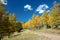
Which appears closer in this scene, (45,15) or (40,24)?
(45,15)

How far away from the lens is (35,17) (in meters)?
94.9

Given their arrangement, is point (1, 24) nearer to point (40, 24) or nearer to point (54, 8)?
point (54, 8)

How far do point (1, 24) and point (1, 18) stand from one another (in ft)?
3.70

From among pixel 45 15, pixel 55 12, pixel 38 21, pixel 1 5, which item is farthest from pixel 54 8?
pixel 38 21

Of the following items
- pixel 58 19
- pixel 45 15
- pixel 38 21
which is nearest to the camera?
pixel 58 19

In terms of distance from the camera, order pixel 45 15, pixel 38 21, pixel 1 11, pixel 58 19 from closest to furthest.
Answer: pixel 1 11 → pixel 58 19 → pixel 45 15 → pixel 38 21

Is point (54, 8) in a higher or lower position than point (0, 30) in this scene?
higher

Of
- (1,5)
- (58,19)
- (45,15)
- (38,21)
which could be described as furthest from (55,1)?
(38,21)

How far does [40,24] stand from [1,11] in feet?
240

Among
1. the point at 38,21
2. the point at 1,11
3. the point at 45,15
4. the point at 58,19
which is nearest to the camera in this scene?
the point at 1,11

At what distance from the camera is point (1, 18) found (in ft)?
82.5

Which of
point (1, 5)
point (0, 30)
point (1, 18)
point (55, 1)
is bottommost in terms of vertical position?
point (0, 30)

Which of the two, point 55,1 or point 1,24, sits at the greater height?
point 55,1

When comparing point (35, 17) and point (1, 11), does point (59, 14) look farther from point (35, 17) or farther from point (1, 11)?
point (35, 17)
